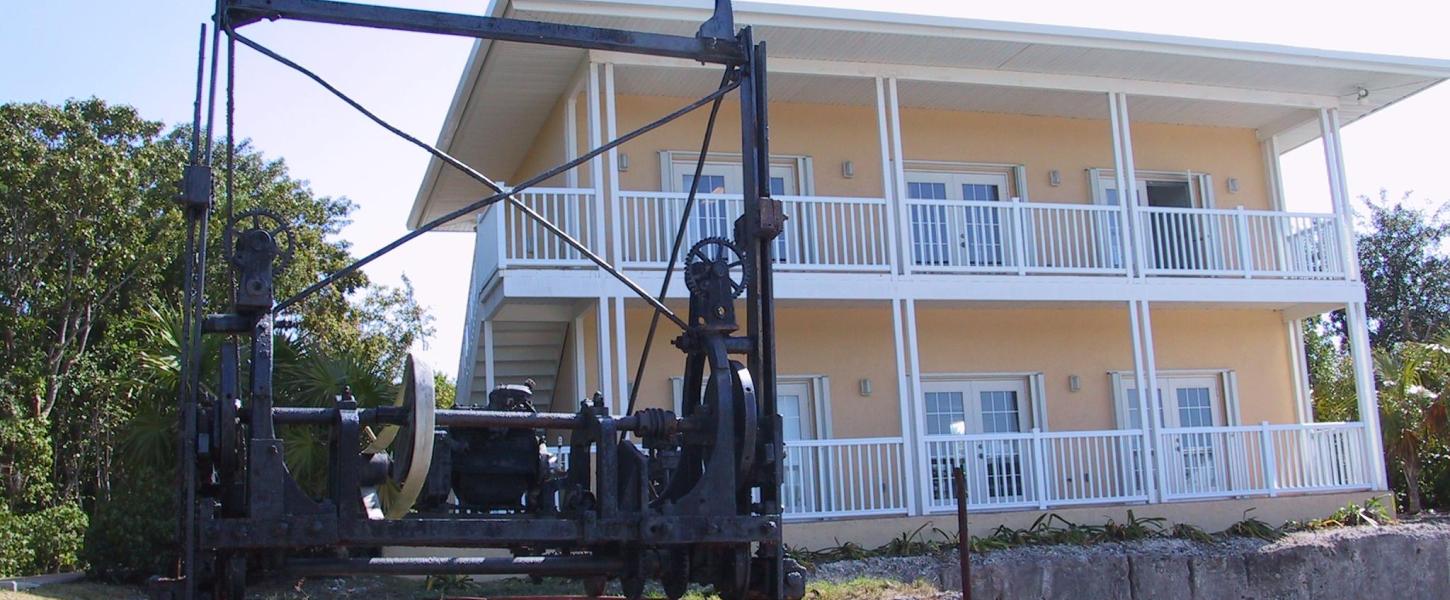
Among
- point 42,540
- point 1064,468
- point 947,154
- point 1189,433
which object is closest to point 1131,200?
point 947,154

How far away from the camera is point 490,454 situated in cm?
564

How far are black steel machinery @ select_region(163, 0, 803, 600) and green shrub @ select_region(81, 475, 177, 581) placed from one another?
880 cm

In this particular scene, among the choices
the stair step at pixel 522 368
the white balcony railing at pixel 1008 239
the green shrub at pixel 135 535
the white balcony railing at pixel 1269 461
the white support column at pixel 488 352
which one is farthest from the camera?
the stair step at pixel 522 368

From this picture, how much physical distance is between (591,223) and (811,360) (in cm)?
319

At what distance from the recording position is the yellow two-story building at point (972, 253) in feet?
47.6

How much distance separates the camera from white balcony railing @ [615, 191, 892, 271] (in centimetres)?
1438

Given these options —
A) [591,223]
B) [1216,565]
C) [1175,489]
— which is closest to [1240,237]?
[1175,489]

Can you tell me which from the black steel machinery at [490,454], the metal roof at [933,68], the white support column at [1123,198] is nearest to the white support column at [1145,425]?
the white support column at [1123,198]

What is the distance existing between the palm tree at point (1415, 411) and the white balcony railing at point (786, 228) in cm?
721

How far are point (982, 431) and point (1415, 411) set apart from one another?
5563 mm

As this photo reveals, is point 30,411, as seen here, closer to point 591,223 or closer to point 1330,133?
point 591,223

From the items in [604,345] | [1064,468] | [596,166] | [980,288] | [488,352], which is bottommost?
[1064,468]

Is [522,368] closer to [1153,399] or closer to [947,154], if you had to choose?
[947,154]

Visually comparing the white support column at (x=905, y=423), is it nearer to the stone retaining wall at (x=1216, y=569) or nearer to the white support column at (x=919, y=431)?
the white support column at (x=919, y=431)
